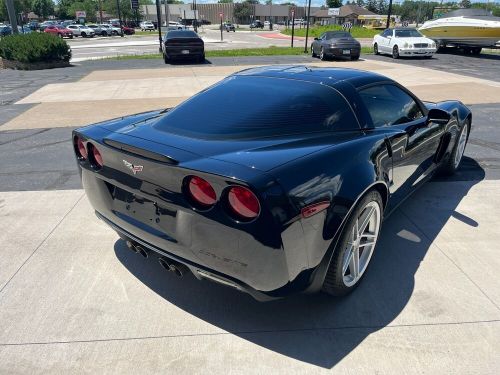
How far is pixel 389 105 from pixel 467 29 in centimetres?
2115

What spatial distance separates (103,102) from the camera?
31.9 feet

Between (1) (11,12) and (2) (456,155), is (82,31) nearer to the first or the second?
(1) (11,12)

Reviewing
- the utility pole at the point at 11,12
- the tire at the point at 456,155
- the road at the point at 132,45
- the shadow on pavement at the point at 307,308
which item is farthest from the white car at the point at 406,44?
the shadow on pavement at the point at 307,308

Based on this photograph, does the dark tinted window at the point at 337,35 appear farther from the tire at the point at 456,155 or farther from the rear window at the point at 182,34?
the tire at the point at 456,155

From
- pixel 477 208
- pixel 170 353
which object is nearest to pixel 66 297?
pixel 170 353

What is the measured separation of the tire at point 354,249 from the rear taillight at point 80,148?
1818 millimetres

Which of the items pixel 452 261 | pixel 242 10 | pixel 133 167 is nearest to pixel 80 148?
pixel 133 167

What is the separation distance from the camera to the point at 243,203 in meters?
2.04

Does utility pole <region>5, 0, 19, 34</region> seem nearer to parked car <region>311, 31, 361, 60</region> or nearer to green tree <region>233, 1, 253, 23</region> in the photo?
parked car <region>311, 31, 361, 60</region>

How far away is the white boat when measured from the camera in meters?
19.7

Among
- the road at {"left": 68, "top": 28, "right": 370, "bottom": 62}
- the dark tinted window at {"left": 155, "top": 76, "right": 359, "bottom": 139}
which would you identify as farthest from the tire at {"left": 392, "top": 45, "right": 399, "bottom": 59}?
the dark tinted window at {"left": 155, "top": 76, "right": 359, "bottom": 139}

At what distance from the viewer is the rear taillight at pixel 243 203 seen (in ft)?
6.61

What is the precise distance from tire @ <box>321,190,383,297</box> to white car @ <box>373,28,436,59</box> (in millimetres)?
18361

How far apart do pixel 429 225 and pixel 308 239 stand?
2077 mm
